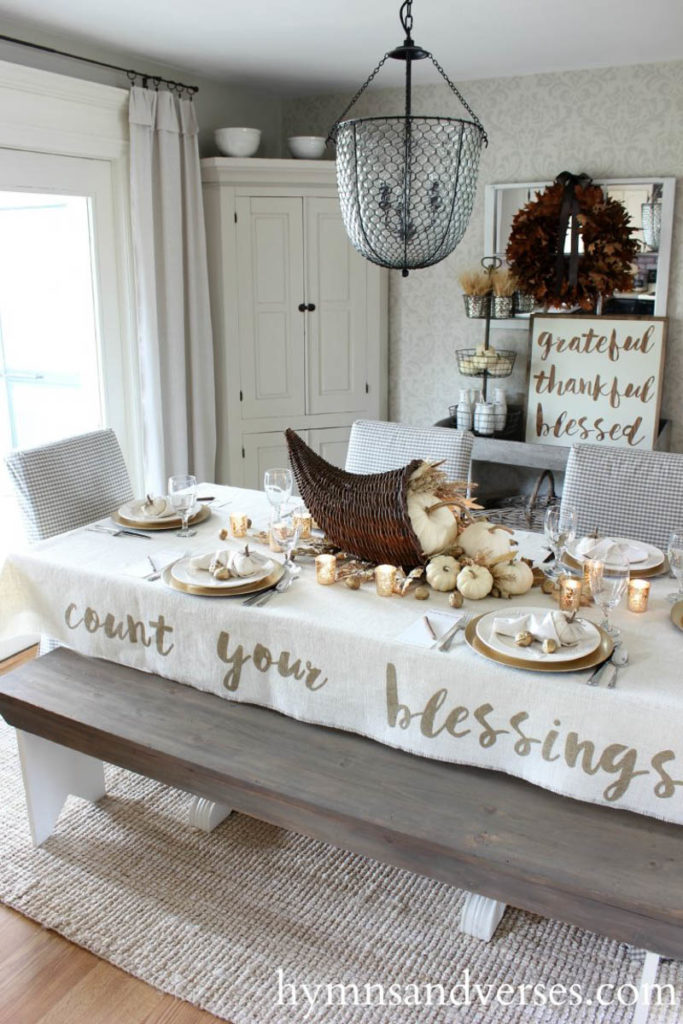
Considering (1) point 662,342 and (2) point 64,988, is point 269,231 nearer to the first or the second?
(1) point 662,342

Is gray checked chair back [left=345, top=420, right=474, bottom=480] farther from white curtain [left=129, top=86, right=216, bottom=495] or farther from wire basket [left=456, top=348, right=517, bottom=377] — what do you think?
white curtain [left=129, top=86, right=216, bottom=495]

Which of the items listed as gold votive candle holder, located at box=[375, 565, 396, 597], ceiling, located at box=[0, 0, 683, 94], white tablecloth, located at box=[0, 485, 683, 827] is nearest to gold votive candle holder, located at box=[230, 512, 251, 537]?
white tablecloth, located at box=[0, 485, 683, 827]

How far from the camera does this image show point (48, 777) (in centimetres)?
227

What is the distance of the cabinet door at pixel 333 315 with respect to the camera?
4156mm

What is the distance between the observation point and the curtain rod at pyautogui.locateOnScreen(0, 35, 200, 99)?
3.10 metres

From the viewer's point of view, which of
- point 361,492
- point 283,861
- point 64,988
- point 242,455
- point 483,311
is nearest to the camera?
point 64,988

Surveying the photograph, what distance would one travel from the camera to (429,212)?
1.88 metres

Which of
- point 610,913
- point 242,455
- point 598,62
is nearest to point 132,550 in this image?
point 610,913

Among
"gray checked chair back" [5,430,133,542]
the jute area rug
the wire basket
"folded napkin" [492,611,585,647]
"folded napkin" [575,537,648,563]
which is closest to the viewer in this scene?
"folded napkin" [492,611,585,647]

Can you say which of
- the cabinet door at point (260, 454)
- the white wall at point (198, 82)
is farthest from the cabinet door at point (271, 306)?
the white wall at point (198, 82)

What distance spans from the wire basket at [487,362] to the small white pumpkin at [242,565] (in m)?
2.04

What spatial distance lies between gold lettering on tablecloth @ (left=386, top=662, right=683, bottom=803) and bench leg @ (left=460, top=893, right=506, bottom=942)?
0.47m

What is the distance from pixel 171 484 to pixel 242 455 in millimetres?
1827

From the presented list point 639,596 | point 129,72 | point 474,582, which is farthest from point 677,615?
point 129,72
